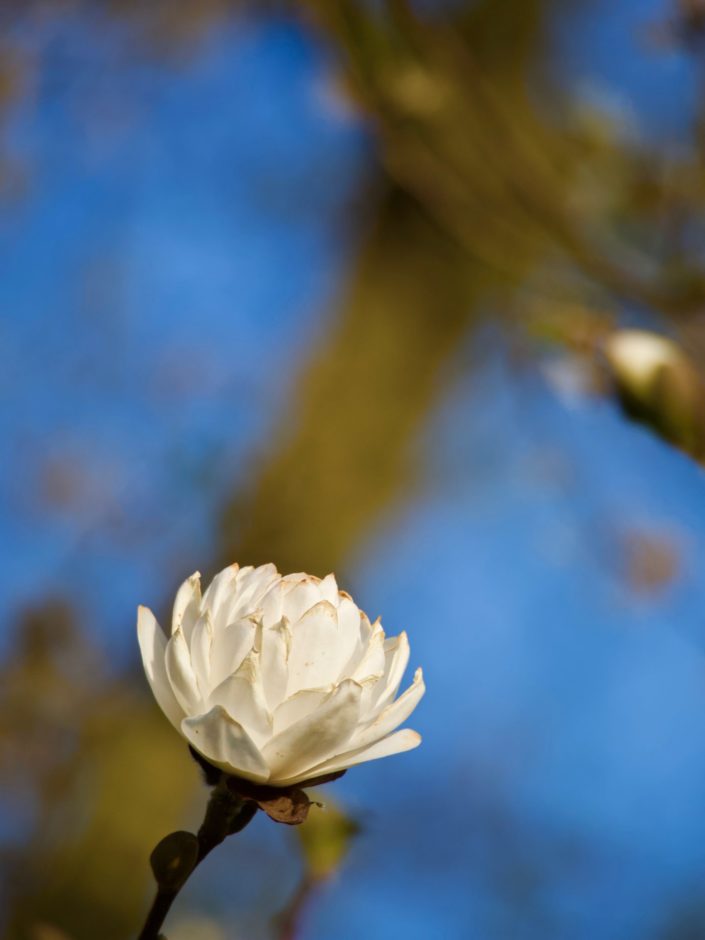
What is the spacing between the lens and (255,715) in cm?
36

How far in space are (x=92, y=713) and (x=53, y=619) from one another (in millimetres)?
146

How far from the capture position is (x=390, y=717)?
38cm

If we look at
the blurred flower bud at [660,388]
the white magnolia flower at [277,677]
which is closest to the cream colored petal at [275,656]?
the white magnolia flower at [277,677]

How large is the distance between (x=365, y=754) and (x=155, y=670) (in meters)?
0.08

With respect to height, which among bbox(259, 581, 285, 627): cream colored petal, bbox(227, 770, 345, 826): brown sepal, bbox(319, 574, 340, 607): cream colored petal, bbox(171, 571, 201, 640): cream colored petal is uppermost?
bbox(319, 574, 340, 607): cream colored petal

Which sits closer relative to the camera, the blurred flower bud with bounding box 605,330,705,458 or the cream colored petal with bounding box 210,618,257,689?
the cream colored petal with bounding box 210,618,257,689

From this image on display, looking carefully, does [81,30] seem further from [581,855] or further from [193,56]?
[581,855]

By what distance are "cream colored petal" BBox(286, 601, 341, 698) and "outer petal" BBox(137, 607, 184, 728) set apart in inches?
1.8

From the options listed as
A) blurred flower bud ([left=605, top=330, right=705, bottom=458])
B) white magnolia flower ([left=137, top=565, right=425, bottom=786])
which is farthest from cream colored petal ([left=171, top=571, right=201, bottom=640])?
blurred flower bud ([left=605, top=330, right=705, bottom=458])

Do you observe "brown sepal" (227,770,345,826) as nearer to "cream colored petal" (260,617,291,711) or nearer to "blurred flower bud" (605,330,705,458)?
"cream colored petal" (260,617,291,711)

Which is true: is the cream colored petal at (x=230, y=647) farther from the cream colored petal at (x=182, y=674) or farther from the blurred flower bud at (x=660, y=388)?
the blurred flower bud at (x=660, y=388)

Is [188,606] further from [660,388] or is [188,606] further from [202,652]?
[660,388]

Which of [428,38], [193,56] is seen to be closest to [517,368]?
[428,38]

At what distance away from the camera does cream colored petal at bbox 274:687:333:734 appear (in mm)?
356
